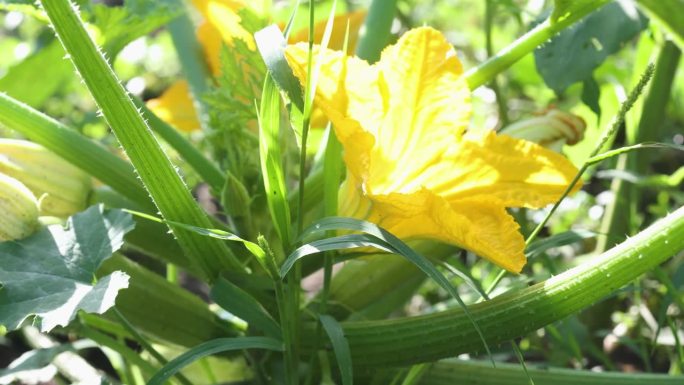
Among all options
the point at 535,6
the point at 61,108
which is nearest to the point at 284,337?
the point at 535,6

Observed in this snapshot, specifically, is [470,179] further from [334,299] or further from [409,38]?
[334,299]

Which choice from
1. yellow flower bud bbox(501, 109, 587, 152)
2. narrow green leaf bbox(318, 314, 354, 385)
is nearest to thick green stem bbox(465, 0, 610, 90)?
yellow flower bud bbox(501, 109, 587, 152)

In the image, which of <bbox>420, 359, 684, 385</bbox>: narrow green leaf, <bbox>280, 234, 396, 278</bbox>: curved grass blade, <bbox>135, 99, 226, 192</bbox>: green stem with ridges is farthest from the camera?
<bbox>135, 99, 226, 192</bbox>: green stem with ridges

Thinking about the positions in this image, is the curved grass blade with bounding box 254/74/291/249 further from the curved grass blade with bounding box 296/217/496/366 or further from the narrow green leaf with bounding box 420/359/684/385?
the narrow green leaf with bounding box 420/359/684/385

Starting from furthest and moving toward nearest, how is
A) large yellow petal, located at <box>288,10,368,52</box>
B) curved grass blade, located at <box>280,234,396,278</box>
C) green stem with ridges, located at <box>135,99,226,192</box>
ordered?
1. large yellow petal, located at <box>288,10,368,52</box>
2. green stem with ridges, located at <box>135,99,226,192</box>
3. curved grass blade, located at <box>280,234,396,278</box>

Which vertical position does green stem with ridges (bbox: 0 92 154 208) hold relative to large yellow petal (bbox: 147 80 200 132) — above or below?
below

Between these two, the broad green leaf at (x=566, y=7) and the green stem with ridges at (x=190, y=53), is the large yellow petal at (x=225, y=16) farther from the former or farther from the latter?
the broad green leaf at (x=566, y=7)
